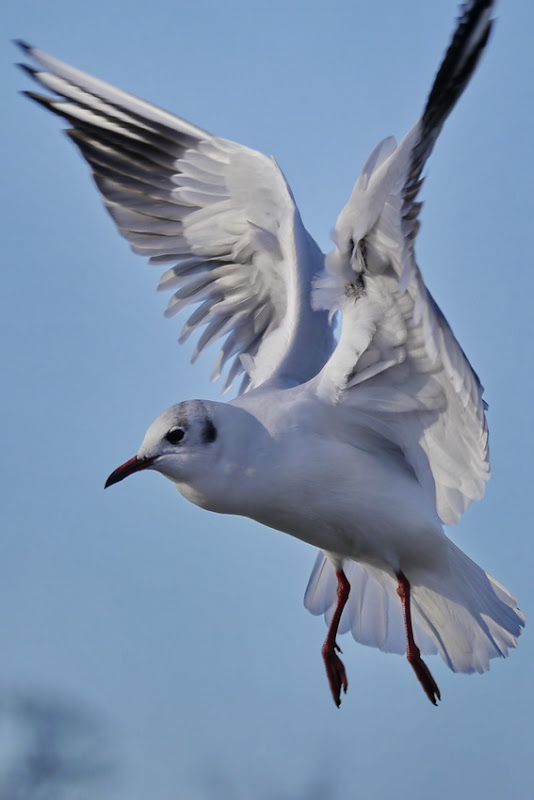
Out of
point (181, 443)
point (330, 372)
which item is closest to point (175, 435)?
point (181, 443)

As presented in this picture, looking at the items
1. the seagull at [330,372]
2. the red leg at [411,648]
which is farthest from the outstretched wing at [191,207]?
the red leg at [411,648]

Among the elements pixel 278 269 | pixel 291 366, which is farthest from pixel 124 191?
pixel 291 366

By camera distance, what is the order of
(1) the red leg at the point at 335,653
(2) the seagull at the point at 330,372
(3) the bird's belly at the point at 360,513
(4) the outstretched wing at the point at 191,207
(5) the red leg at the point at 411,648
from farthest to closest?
(4) the outstretched wing at the point at 191,207, (1) the red leg at the point at 335,653, (5) the red leg at the point at 411,648, (3) the bird's belly at the point at 360,513, (2) the seagull at the point at 330,372

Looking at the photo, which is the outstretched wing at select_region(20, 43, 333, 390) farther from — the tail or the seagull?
the tail

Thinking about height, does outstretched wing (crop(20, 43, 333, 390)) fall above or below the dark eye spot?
above

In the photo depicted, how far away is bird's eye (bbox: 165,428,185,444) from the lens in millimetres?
3781

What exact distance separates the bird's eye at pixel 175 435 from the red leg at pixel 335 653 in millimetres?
1061

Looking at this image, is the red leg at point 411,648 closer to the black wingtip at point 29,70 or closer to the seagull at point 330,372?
the seagull at point 330,372

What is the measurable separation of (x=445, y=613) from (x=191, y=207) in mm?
1844

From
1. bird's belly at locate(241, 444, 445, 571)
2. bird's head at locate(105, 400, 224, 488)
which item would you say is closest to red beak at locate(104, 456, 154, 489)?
bird's head at locate(105, 400, 224, 488)

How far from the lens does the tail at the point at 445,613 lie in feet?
14.4

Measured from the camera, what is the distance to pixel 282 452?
3.91 metres

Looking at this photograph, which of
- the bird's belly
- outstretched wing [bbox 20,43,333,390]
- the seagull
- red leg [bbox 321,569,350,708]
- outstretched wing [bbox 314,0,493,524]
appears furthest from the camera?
outstretched wing [bbox 20,43,333,390]

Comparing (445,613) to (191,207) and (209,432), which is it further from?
(191,207)
